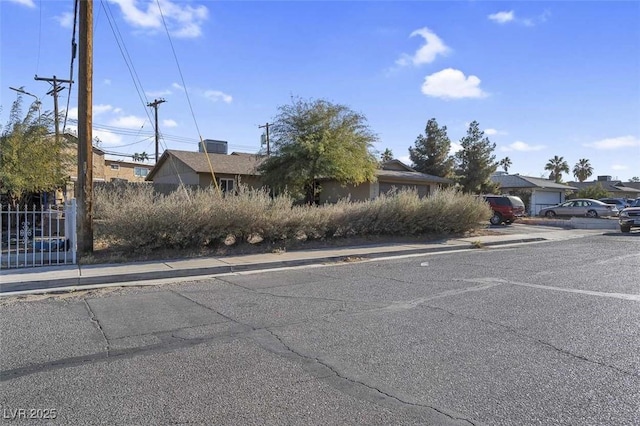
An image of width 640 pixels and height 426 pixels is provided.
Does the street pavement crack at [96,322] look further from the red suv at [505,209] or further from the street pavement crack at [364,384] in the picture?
the red suv at [505,209]

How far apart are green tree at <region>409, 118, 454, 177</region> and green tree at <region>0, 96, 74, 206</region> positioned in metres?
30.9

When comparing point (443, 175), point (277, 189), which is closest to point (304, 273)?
point (277, 189)

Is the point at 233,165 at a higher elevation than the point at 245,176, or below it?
higher

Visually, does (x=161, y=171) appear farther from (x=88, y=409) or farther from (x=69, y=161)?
(x=88, y=409)

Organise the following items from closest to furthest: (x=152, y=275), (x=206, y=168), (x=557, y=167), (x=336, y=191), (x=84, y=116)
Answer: (x=152, y=275)
(x=84, y=116)
(x=336, y=191)
(x=206, y=168)
(x=557, y=167)

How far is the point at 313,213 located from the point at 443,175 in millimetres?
28817

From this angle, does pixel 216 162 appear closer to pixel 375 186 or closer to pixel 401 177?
pixel 375 186

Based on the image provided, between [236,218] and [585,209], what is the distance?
104 feet

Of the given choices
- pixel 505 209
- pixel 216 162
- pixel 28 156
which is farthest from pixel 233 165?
pixel 505 209

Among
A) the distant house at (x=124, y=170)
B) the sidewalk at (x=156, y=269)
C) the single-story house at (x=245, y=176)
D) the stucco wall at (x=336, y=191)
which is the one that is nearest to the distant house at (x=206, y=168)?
the single-story house at (x=245, y=176)

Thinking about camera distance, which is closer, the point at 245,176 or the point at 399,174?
the point at 245,176

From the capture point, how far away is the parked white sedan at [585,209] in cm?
3394

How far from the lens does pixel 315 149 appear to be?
73.4 ft

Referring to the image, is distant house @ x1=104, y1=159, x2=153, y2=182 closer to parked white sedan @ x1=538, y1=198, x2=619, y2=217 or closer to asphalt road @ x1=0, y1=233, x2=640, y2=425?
parked white sedan @ x1=538, y1=198, x2=619, y2=217
